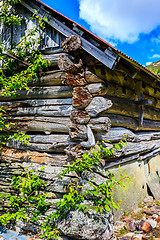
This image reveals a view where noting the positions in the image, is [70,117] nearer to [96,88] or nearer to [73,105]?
[73,105]

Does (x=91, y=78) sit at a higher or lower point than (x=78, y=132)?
higher

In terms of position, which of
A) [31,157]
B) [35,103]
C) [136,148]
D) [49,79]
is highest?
[49,79]

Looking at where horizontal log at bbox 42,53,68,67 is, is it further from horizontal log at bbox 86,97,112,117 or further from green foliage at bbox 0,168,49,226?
green foliage at bbox 0,168,49,226

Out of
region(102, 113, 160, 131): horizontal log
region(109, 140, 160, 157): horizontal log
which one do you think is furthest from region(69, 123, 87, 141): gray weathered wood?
region(109, 140, 160, 157): horizontal log

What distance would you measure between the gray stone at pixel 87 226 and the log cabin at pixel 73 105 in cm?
62

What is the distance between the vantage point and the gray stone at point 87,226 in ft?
10.6

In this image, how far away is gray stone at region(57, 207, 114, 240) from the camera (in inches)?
127

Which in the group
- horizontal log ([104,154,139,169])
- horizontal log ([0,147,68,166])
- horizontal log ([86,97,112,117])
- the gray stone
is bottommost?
the gray stone

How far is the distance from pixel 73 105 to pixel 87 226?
80.9 inches

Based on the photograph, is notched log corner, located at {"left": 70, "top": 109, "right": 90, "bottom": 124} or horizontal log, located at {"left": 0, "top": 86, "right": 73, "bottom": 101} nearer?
notched log corner, located at {"left": 70, "top": 109, "right": 90, "bottom": 124}

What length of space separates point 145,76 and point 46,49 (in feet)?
7.82

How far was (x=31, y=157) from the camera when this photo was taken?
4.41 meters

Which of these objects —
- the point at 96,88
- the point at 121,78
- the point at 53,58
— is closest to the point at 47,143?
the point at 96,88

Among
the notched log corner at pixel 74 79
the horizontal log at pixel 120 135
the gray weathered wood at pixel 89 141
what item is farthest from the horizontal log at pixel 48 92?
the horizontal log at pixel 120 135
